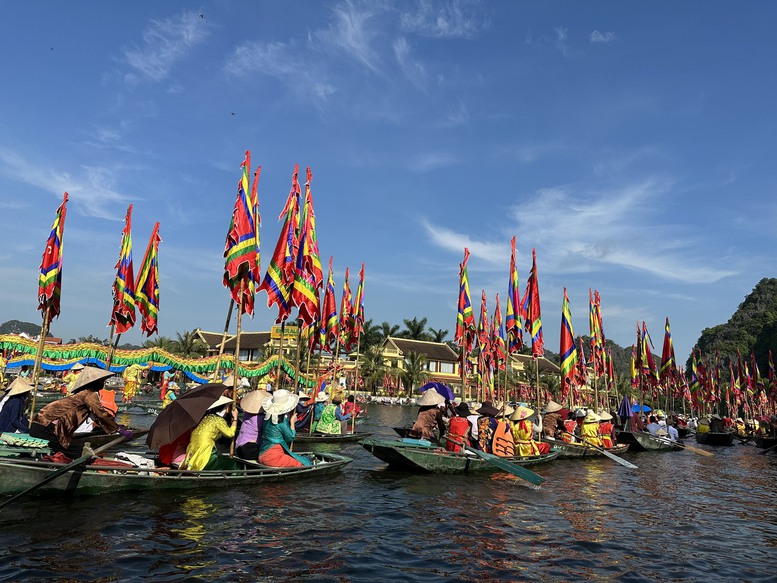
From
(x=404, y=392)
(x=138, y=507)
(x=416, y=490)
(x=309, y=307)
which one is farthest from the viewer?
(x=404, y=392)

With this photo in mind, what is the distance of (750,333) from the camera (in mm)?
97812

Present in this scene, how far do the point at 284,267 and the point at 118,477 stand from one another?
28.6 ft

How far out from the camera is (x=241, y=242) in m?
15.8

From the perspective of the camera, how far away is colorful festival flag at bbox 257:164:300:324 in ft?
59.1

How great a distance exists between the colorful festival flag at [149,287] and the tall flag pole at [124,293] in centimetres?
43

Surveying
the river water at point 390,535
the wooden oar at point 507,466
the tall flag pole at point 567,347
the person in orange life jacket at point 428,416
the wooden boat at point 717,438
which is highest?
the tall flag pole at point 567,347

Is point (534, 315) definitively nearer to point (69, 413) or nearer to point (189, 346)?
point (69, 413)

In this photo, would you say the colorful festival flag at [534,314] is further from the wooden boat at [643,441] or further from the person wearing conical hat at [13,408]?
the person wearing conical hat at [13,408]

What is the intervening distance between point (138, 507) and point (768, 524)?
1389 centimetres

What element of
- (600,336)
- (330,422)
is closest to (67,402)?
(330,422)

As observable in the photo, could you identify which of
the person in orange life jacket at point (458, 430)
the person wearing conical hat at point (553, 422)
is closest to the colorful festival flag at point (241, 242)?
the person in orange life jacket at point (458, 430)

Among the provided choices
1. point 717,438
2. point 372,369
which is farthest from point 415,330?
point 717,438

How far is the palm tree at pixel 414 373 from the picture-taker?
228ft

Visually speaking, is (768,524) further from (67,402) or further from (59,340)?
(59,340)
